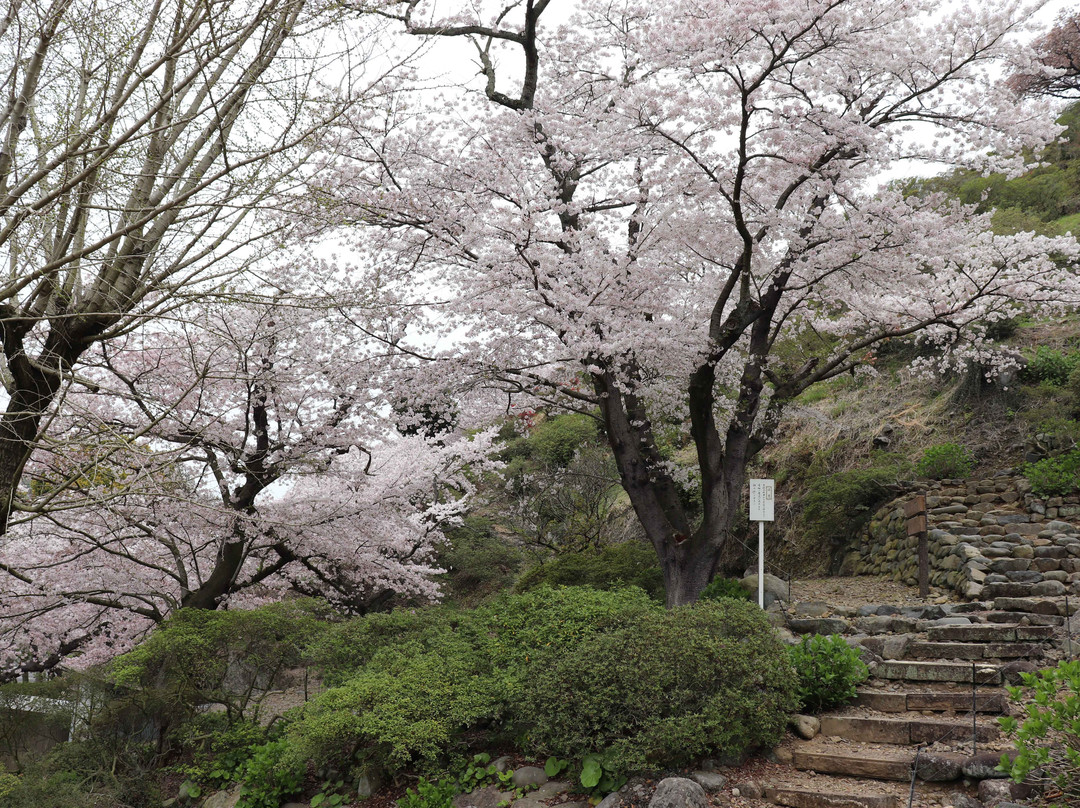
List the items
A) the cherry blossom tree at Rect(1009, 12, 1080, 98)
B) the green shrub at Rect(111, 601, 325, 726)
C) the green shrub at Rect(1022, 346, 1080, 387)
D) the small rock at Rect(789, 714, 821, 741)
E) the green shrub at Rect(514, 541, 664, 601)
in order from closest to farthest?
1. the small rock at Rect(789, 714, 821, 741)
2. the green shrub at Rect(111, 601, 325, 726)
3. the green shrub at Rect(514, 541, 664, 601)
4. the green shrub at Rect(1022, 346, 1080, 387)
5. the cherry blossom tree at Rect(1009, 12, 1080, 98)

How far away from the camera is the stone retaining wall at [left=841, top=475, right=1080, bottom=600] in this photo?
25.6 ft

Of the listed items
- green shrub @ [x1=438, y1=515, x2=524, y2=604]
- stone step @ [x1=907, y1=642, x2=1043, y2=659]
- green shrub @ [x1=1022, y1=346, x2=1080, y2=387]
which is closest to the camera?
stone step @ [x1=907, y1=642, x2=1043, y2=659]

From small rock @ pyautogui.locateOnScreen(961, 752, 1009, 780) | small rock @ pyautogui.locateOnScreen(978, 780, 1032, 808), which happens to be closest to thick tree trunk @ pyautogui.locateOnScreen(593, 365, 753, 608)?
small rock @ pyautogui.locateOnScreen(961, 752, 1009, 780)

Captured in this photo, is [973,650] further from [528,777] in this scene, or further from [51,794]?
[51,794]

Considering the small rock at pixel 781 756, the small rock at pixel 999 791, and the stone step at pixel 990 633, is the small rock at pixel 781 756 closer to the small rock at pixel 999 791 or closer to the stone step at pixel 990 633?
the small rock at pixel 999 791

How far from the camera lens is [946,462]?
10.2m

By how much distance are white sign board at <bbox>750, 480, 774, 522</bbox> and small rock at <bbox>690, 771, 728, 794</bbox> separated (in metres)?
3.16

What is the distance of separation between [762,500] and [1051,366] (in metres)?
5.74

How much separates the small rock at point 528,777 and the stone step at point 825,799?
4.75 feet

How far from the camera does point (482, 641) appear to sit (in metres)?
6.30

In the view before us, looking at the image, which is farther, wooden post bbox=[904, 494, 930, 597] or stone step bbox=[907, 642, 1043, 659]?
wooden post bbox=[904, 494, 930, 597]

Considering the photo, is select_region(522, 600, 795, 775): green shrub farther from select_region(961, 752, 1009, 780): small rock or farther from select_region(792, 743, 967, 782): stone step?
select_region(961, 752, 1009, 780): small rock

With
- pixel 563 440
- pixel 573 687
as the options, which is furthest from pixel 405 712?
pixel 563 440

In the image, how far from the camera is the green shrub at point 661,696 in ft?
15.2
